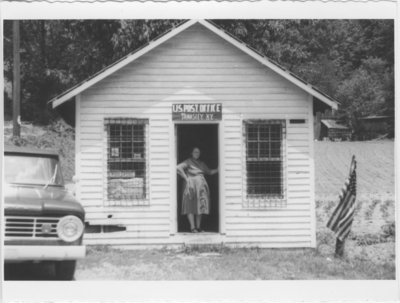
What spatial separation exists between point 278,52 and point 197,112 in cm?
151

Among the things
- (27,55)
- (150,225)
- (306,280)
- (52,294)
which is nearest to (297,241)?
(306,280)

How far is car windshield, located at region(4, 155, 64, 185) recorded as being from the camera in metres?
7.71

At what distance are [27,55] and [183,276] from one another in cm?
362

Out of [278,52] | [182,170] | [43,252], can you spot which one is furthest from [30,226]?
[278,52]

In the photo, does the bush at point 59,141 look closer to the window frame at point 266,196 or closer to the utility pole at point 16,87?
the utility pole at point 16,87

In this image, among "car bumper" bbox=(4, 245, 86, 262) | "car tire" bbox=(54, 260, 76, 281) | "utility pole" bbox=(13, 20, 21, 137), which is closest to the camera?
"car bumper" bbox=(4, 245, 86, 262)

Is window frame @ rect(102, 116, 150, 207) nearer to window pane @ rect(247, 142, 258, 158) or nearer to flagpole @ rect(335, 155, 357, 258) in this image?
window pane @ rect(247, 142, 258, 158)

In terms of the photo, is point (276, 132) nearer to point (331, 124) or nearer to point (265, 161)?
point (265, 161)

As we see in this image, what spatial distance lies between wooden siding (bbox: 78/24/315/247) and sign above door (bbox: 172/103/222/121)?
7 cm

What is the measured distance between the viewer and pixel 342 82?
26.9 ft

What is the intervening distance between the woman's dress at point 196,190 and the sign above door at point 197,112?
630 millimetres

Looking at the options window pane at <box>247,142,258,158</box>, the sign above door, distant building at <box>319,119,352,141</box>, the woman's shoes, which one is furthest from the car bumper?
distant building at <box>319,119,352,141</box>

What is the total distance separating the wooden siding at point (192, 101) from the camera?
7992mm

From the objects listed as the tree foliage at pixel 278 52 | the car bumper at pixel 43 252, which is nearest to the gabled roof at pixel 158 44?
the tree foliage at pixel 278 52
